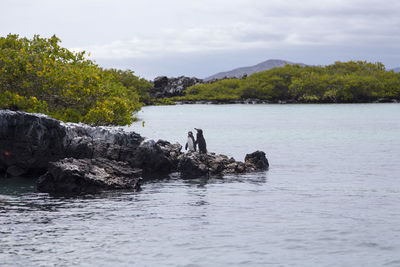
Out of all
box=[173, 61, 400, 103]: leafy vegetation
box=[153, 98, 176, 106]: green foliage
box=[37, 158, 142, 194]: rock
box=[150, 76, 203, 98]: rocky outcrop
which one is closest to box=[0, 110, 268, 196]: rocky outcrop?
box=[37, 158, 142, 194]: rock

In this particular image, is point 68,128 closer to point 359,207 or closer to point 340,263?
point 359,207

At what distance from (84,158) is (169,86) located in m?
142

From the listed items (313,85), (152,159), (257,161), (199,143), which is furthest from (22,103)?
(313,85)

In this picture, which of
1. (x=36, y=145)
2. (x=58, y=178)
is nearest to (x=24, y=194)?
(x=58, y=178)

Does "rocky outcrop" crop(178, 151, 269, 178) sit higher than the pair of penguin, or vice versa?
the pair of penguin

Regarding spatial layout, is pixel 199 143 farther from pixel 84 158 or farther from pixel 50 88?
pixel 50 88

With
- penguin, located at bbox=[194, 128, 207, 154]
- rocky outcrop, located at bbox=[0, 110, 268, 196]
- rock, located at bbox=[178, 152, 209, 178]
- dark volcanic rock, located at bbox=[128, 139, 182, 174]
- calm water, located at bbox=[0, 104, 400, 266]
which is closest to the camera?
calm water, located at bbox=[0, 104, 400, 266]

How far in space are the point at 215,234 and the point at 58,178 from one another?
8244 millimetres

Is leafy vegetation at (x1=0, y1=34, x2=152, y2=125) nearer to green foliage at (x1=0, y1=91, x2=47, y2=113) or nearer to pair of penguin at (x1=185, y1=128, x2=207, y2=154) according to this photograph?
green foliage at (x1=0, y1=91, x2=47, y2=113)

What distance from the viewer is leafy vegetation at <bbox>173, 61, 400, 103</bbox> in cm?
13288

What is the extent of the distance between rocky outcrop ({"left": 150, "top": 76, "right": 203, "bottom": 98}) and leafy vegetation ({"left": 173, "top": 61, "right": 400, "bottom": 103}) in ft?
15.2

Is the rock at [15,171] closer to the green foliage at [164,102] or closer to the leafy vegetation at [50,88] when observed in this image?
the leafy vegetation at [50,88]

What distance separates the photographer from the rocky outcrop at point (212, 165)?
24.2m

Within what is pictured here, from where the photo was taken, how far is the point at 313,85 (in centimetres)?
13638
